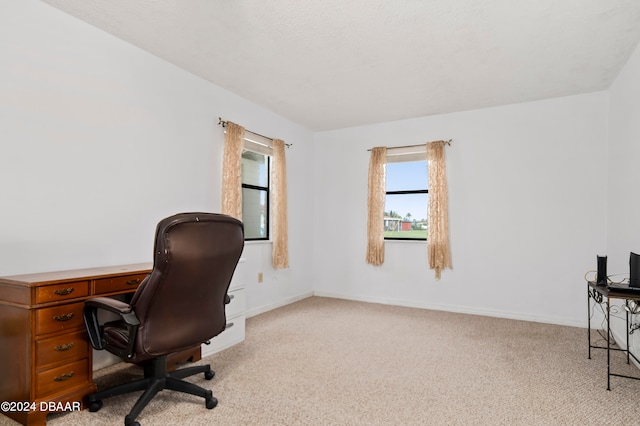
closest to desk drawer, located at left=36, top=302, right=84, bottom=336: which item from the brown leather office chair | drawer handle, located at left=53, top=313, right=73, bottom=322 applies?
drawer handle, located at left=53, top=313, right=73, bottom=322

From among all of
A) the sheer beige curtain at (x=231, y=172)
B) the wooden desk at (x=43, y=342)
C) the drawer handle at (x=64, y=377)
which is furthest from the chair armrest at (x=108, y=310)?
the sheer beige curtain at (x=231, y=172)

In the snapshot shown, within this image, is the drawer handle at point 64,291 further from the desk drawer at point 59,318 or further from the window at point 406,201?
the window at point 406,201

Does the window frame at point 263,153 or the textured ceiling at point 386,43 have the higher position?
the textured ceiling at point 386,43

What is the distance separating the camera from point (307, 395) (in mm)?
2406

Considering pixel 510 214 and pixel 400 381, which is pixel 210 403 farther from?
pixel 510 214

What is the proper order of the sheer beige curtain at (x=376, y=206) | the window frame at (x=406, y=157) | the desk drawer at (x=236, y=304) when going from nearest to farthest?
the desk drawer at (x=236, y=304), the window frame at (x=406, y=157), the sheer beige curtain at (x=376, y=206)

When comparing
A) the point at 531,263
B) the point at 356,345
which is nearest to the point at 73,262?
the point at 356,345

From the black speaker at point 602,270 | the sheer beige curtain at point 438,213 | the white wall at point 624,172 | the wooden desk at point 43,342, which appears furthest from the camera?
the sheer beige curtain at point 438,213

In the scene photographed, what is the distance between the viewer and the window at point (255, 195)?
4.62 m

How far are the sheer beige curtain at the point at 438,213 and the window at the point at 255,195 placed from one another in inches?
88.1

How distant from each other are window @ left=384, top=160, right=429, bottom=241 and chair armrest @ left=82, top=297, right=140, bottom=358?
4.01m

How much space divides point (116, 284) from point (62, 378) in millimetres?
598

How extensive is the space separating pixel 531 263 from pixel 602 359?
4.92ft

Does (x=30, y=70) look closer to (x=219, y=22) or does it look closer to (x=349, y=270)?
(x=219, y=22)
